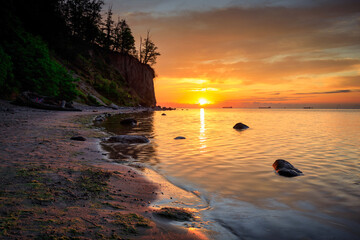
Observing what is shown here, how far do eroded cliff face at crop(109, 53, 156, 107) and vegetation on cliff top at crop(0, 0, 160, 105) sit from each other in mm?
3554

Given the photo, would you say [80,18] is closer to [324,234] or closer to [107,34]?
[107,34]

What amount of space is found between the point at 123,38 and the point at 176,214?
7570cm

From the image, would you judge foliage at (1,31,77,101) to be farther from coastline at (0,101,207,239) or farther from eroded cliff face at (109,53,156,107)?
eroded cliff face at (109,53,156,107)

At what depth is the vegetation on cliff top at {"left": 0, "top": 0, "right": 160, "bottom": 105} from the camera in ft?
75.6

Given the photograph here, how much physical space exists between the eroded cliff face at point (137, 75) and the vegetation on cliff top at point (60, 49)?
3554 mm

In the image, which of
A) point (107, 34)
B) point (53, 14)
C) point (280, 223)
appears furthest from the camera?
point (107, 34)

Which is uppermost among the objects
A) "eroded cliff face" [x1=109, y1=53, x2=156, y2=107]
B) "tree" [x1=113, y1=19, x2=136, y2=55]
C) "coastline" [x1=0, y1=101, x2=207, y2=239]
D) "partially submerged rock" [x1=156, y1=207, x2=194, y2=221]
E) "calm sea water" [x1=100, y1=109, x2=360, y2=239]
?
"tree" [x1=113, y1=19, x2=136, y2=55]

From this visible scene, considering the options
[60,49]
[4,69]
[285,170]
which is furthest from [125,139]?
[60,49]

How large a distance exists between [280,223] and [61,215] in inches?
132

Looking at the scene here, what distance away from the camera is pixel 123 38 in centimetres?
7112

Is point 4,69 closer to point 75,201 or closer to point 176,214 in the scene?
point 75,201

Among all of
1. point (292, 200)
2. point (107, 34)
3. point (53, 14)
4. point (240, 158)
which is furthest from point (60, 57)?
point (292, 200)

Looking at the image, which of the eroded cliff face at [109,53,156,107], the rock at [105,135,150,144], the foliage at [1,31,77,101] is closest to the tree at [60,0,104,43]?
the eroded cliff face at [109,53,156,107]

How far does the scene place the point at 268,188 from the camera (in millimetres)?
5336
